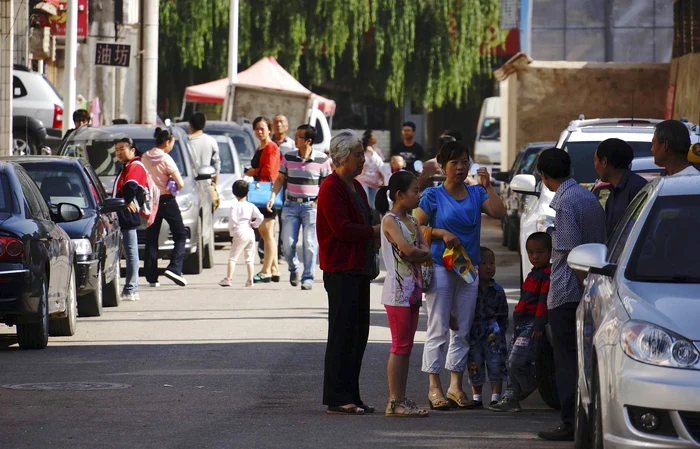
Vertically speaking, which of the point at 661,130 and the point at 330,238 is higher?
the point at 661,130

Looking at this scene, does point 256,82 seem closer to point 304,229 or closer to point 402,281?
point 304,229

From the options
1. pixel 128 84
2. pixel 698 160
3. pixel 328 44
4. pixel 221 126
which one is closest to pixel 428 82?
pixel 328 44

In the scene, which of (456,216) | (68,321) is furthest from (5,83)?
(456,216)

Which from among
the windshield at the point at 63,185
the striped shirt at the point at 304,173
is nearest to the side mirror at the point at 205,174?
the striped shirt at the point at 304,173

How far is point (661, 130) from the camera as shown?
9.75m

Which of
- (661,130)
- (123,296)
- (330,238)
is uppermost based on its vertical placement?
(661,130)

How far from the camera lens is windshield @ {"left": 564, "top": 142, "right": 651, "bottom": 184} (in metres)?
15.5

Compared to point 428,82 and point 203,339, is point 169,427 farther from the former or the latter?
point 428,82

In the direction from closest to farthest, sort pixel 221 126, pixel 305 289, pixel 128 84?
1. pixel 305 289
2. pixel 221 126
3. pixel 128 84

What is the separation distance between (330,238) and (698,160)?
2512mm

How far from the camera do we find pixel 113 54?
2767 centimetres

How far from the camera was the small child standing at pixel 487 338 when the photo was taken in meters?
9.88

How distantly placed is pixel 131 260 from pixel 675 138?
8.56 m

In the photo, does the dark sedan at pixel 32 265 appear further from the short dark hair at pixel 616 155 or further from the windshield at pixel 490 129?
the windshield at pixel 490 129
